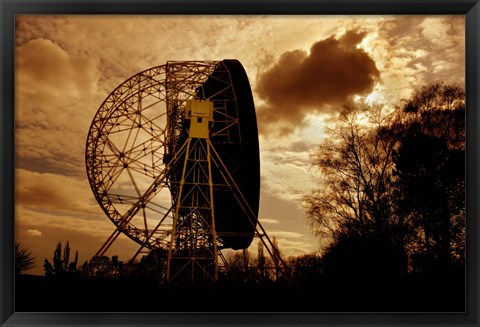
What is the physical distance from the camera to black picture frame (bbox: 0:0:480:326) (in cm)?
1267

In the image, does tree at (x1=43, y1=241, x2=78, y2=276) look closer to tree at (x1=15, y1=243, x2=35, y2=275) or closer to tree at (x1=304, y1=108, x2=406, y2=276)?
tree at (x1=15, y1=243, x2=35, y2=275)

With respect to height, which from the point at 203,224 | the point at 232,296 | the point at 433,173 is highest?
the point at 433,173

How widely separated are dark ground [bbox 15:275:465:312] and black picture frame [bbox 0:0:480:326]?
34 cm

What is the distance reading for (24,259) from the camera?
15078 mm

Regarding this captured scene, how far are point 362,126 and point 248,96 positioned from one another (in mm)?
4563

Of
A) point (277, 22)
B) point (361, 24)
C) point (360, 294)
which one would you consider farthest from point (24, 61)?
point (360, 294)

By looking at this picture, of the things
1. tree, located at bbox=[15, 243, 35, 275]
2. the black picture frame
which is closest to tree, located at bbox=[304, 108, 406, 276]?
the black picture frame

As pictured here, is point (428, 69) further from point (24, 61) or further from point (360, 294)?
point (24, 61)
